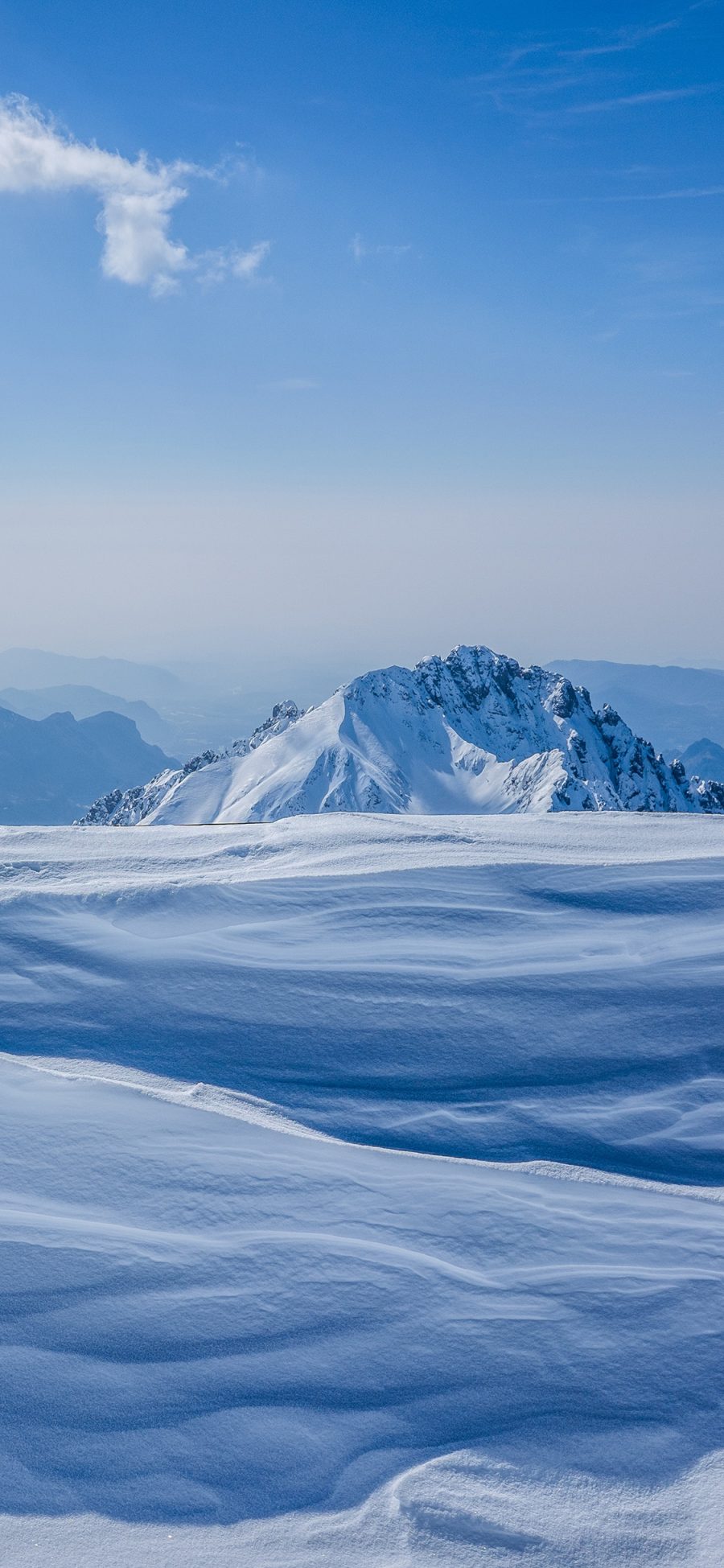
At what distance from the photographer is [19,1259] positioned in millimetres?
3094

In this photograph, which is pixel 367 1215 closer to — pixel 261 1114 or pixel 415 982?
pixel 261 1114

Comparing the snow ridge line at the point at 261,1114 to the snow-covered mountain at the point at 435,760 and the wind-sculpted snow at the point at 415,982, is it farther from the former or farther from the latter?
the snow-covered mountain at the point at 435,760

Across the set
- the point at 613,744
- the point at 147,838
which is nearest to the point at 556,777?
the point at 613,744

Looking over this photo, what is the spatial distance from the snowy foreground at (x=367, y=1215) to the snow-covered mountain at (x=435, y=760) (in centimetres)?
8391

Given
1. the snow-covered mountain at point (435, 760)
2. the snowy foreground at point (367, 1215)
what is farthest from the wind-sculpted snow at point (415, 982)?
the snow-covered mountain at point (435, 760)

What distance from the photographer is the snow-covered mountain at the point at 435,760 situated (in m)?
99.4

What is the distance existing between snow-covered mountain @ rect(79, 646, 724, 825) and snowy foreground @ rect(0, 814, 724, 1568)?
3303 inches

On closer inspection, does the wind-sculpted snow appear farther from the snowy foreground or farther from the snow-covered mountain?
the snow-covered mountain

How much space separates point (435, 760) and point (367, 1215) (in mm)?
119220

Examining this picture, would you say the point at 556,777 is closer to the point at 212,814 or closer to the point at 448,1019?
the point at 212,814

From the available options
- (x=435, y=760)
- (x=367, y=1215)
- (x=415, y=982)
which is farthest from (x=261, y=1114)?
(x=435, y=760)

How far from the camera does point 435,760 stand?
12206 centimetres

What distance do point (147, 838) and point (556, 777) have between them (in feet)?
310

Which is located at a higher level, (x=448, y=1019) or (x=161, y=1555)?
(x=448, y=1019)
